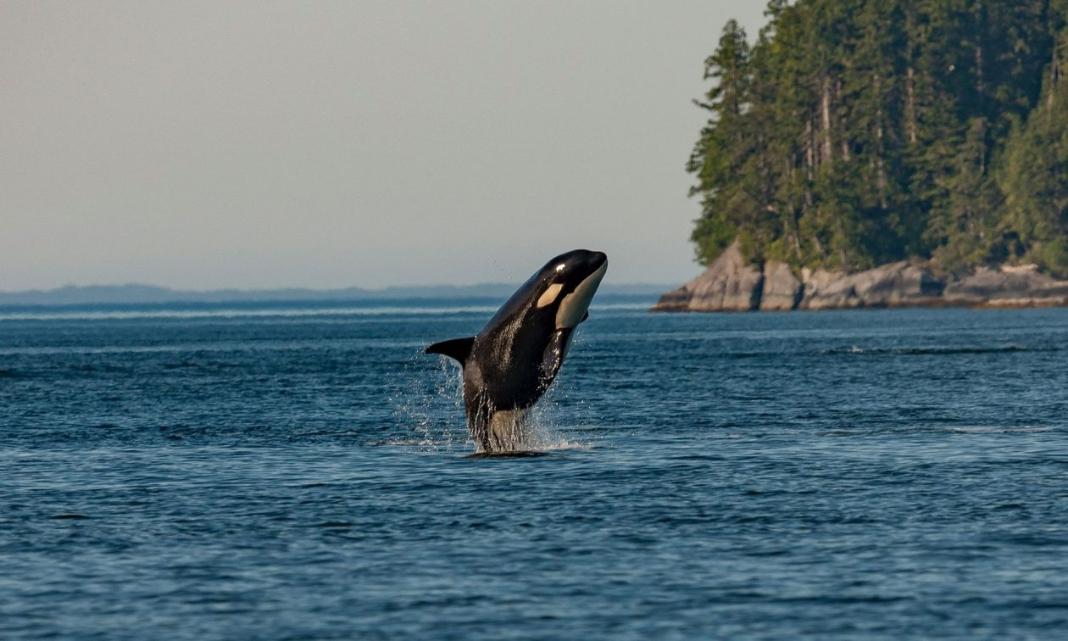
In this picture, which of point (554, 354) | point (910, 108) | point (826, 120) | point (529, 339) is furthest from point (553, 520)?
point (826, 120)

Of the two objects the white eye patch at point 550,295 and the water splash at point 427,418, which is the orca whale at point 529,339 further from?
the water splash at point 427,418

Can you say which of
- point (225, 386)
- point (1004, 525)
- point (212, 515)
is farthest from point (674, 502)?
point (225, 386)

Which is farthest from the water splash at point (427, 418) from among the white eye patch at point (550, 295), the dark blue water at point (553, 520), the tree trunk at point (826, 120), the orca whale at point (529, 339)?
the tree trunk at point (826, 120)

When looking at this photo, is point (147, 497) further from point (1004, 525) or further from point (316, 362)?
point (316, 362)

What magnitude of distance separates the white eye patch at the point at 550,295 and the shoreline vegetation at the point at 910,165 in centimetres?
14877

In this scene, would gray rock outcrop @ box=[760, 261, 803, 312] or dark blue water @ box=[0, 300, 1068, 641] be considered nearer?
dark blue water @ box=[0, 300, 1068, 641]

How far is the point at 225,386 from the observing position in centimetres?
7019

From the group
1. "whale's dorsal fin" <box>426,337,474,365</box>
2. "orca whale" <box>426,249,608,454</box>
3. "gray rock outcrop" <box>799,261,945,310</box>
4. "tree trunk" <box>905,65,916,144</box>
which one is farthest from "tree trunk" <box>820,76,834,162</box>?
→ "whale's dorsal fin" <box>426,337,474,365</box>

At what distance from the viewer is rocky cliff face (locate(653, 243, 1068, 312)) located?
6875 inches

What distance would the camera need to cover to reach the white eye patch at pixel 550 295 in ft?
101

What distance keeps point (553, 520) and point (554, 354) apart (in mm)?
5431

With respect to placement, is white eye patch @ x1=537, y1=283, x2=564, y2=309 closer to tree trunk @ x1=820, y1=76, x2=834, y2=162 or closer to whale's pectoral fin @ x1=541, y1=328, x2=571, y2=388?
whale's pectoral fin @ x1=541, y1=328, x2=571, y2=388

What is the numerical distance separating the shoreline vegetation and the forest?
0.18 meters

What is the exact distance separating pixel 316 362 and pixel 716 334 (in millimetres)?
43687
